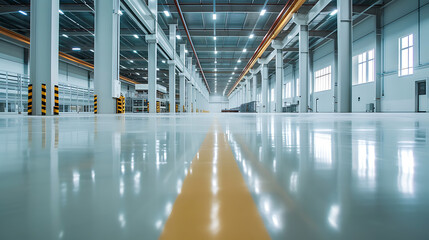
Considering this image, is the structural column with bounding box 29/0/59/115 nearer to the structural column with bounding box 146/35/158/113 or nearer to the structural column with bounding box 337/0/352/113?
the structural column with bounding box 146/35/158/113

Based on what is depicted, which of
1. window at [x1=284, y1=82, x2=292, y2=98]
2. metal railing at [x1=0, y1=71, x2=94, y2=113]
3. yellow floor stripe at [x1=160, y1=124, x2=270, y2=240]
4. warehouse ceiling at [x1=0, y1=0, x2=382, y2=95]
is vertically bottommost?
yellow floor stripe at [x1=160, y1=124, x2=270, y2=240]

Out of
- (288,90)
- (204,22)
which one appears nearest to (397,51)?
(204,22)

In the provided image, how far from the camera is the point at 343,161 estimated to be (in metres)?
1.17

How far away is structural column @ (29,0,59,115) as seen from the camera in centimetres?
863

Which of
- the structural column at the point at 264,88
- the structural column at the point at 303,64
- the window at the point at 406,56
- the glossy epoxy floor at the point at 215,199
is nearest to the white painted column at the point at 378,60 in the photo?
the window at the point at 406,56

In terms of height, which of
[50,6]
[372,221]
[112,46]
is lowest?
[372,221]

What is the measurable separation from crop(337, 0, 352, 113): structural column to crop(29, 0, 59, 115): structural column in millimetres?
11831

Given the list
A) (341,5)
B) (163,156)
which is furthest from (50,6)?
(341,5)

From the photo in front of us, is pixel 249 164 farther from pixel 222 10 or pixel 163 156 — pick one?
pixel 222 10

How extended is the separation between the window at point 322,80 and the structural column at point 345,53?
12.8 meters

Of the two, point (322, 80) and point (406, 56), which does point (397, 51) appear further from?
point (322, 80)

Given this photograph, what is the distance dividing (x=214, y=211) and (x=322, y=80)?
89.2ft

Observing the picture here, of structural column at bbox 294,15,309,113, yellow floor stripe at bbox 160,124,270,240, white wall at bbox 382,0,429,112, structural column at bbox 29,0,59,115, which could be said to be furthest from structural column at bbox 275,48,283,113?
yellow floor stripe at bbox 160,124,270,240

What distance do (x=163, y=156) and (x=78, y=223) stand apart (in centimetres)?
81
